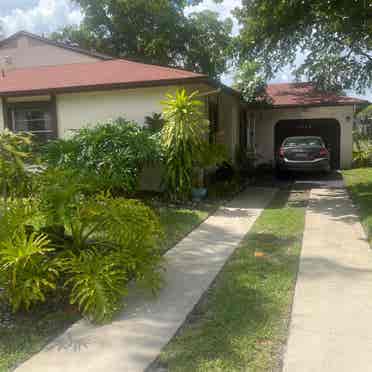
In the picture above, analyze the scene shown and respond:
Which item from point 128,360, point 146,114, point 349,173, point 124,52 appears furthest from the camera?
point 124,52

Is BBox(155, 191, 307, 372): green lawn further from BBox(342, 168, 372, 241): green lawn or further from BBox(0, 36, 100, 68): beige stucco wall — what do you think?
BBox(0, 36, 100, 68): beige stucco wall

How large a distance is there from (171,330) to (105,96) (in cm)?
824

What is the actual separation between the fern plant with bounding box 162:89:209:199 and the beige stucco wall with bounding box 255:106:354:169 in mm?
9372

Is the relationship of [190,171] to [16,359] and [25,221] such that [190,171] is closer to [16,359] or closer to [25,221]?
[25,221]

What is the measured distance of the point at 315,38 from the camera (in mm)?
12617

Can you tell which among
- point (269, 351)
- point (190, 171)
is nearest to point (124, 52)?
point (190, 171)

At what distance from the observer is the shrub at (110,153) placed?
8609 mm

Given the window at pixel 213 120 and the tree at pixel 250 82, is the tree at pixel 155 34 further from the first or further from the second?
the window at pixel 213 120

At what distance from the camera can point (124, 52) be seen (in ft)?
84.5

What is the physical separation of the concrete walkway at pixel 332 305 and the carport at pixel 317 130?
1107 cm

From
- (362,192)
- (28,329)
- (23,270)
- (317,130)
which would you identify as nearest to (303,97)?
(317,130)

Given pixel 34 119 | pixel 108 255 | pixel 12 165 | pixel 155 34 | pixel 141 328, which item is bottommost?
pixel 141 328

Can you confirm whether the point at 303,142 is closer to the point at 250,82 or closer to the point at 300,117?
the point at 250,82

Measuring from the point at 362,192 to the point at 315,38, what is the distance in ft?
17.8
